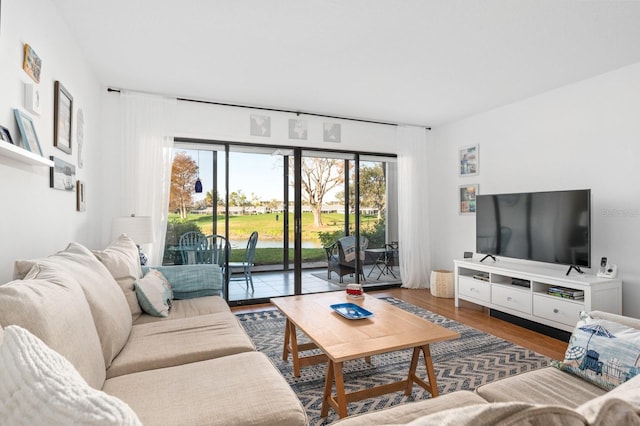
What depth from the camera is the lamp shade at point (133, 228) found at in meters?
3.42

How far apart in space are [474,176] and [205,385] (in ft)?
14.9

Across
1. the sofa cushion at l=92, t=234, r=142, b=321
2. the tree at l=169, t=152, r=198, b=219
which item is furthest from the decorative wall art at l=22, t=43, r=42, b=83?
the tree at l=169, t=152, r=198, b=219

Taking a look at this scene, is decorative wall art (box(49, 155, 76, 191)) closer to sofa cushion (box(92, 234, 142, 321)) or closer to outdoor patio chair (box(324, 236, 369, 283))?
sofa cushion (box(92, 234, 142, 321))

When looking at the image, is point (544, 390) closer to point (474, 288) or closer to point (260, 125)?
point (474, 288)

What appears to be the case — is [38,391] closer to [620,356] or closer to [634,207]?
[620,356]

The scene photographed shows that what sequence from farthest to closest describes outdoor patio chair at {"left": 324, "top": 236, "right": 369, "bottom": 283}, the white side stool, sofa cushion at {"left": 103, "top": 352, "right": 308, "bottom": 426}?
outdoor patio chair at {"left": 324, "top": 236, "right": 369, "bottom": 283}
the white side stool
sofa cushion at {"left": 103, "top": 352, "right": 308, "bottom": 426}

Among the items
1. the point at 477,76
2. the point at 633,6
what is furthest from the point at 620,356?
the point at 477,76

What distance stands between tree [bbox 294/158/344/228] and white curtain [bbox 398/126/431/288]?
101cm

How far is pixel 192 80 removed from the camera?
372 centimetres

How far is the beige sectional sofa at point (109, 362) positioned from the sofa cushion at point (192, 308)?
126 mm

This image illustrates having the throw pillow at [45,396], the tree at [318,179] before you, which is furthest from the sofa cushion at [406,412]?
the tree at [318,179]

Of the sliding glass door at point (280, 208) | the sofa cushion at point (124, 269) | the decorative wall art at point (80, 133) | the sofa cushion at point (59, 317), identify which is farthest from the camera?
the sliding glass door at point (280, 208)

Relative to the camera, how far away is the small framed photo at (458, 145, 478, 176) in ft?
16.2

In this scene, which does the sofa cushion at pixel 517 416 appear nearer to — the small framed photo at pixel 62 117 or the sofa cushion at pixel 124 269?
the sofa cushion at pixel 124 269
